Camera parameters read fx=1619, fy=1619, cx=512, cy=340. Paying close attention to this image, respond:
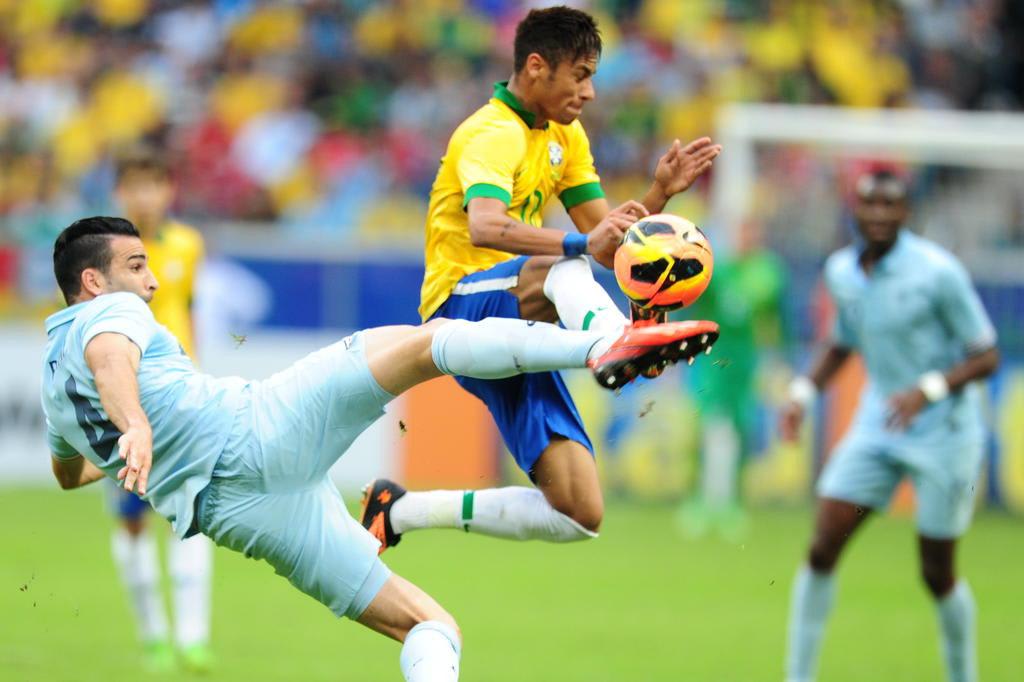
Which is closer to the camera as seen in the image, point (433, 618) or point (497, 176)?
point (433, 618)

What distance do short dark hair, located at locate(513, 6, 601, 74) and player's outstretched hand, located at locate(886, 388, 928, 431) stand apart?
8.58 ft

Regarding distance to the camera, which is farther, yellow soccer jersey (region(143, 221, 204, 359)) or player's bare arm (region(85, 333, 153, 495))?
yellow soccer jersey (region(143, 221, 204, 359))

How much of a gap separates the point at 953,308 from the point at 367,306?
8.74 m

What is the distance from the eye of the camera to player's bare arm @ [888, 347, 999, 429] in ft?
26.3

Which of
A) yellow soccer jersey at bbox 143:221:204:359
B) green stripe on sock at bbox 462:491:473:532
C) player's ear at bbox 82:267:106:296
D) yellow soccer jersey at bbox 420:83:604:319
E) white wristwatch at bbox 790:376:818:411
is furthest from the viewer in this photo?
yellow soccer jersey at bbox 143:221:204:359

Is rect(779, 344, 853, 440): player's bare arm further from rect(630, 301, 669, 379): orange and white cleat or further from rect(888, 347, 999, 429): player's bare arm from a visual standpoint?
rect(630, 301, 669, 379): orange and white cleat

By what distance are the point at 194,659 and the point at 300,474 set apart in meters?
3.37

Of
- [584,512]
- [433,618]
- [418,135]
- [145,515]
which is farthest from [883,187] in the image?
[418,135]

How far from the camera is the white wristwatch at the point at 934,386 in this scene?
26.8 feet

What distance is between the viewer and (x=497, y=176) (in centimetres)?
641

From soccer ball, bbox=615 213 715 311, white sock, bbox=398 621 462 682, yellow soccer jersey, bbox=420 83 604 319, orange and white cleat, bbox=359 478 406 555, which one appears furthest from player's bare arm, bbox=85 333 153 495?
orange and white cleat, bbox=359 478 406 555

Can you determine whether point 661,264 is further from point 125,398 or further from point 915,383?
point 915,383

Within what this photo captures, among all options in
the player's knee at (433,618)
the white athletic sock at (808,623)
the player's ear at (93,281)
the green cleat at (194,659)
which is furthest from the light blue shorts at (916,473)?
the player's ear at (93,281)

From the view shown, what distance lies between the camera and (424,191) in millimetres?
18078
